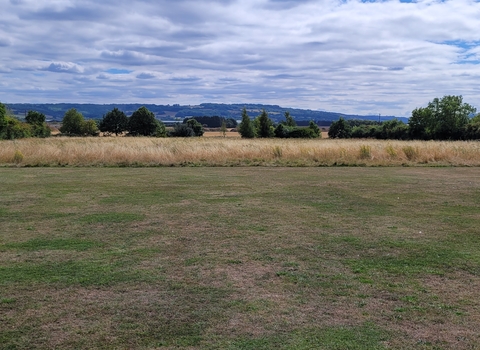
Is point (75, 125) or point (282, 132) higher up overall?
point (75, 125)

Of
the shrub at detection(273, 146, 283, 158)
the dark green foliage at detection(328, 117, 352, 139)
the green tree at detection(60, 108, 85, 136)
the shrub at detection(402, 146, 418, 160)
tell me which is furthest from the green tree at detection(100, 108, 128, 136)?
the shrub at detection(402, 146, 418, 160)

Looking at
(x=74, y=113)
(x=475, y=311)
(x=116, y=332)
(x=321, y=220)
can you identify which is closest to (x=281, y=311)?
(x=116, y=332)

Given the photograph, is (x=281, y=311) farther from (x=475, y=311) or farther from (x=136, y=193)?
(x=136, y=193)

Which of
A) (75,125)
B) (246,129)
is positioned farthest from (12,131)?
(246,129)

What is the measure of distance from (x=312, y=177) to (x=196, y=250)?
945 centimetres

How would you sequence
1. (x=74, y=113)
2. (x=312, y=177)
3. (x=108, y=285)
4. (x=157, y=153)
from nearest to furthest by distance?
(x=108, y=285), (x=312, y=177), (x=157, y=153), (x=74, y=113)

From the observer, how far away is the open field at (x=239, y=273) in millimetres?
3607

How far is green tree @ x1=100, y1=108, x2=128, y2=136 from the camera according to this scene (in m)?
77.6

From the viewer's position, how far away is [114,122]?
255ft

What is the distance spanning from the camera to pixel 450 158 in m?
21.2

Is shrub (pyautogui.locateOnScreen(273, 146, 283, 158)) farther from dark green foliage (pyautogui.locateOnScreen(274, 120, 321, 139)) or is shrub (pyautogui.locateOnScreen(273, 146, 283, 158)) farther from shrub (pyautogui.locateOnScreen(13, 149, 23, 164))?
dark green foliage (pyautogui.locateOnScreen(274, 120, 321, 139))

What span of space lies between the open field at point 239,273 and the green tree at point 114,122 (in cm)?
7012

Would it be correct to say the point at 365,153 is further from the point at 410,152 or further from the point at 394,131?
the point at 394,131

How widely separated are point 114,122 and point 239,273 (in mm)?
76751
